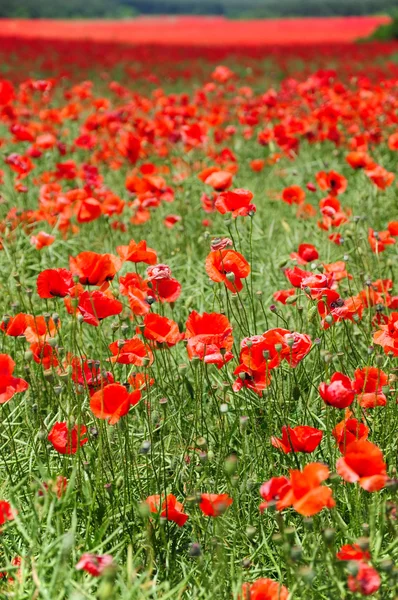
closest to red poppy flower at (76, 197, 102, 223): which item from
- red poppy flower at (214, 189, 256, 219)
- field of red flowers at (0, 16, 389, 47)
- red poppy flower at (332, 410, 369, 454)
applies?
red poppy flower at (214, 189, 256, 219)

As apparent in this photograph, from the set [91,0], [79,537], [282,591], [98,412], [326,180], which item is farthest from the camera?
[91,0]

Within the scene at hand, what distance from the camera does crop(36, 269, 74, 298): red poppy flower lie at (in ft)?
5.82

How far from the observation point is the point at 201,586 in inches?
62.4

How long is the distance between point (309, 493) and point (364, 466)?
131 mm

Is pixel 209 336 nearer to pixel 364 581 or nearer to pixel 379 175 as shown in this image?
pixel 364 581

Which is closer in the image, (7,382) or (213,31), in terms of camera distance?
(7,382)

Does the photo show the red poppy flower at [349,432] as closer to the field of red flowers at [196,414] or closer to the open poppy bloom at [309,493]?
the field of red flowers at [196,414]

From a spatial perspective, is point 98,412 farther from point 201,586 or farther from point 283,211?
point 283,211

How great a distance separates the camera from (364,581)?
3.92 ft

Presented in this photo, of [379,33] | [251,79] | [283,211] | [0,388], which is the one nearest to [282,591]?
[0,388]

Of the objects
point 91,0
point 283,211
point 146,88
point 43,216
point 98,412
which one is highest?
point 98,412

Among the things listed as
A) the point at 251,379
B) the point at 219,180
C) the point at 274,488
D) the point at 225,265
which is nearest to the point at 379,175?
the point at 219,180

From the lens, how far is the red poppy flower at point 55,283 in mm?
1773

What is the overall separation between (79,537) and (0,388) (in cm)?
43
